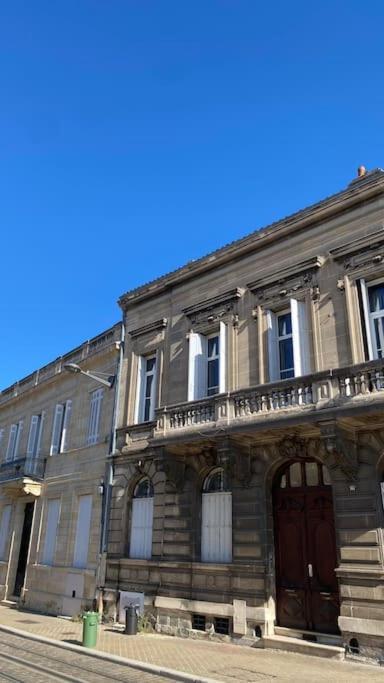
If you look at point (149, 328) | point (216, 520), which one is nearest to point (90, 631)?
point (216, 520)

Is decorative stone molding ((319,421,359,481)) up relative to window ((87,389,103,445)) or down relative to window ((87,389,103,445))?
down

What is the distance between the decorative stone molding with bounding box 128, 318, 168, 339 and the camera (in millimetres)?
16828

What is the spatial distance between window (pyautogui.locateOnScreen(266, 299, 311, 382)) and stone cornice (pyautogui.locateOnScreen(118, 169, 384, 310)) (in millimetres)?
2172

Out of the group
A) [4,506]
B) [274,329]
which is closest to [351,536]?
[274,329]

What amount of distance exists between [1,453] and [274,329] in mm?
19015

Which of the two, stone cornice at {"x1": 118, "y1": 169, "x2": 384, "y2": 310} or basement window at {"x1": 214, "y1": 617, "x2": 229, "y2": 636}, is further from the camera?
stone cornice at {"x1": 118, "y1": 169, "x2": 384, "y2": 310}

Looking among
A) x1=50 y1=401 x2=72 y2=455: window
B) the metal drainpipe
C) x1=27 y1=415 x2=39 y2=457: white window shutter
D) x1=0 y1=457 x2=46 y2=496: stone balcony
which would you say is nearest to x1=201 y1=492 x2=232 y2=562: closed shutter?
the metal drainpipe

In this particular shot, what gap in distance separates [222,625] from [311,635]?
2.35m

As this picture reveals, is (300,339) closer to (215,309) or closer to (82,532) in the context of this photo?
(215,309)

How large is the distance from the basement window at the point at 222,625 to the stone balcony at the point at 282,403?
14.5 feet

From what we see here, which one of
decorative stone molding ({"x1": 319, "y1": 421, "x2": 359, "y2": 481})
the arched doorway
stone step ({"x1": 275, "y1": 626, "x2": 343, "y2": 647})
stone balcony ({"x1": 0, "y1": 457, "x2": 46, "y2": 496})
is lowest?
stone step ({"x1": 275, "y1": 626, "x2": 343, "y2": 647})

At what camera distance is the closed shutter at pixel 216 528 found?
1293 cm

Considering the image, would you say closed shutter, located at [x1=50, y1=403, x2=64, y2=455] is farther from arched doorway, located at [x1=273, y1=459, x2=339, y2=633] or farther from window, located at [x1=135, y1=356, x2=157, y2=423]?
arched doorway, located at [x1=273, y1=459, x2=339, y2=633]

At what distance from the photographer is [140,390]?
17.1 meters
